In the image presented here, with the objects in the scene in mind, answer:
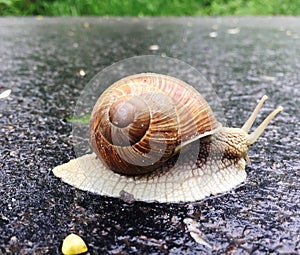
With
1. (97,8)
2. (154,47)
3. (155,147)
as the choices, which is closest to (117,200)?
(155,147)

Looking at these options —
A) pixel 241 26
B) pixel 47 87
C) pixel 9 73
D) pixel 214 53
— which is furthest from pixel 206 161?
pixel 241 26

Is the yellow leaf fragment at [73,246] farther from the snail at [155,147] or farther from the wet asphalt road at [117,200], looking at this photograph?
the snail at [155,147]

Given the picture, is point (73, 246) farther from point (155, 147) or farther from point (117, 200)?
point (155, 147)

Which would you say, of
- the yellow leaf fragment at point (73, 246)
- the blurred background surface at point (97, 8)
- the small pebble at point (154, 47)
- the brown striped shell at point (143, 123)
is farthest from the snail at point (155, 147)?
the blurred background surface at point (97, 8)

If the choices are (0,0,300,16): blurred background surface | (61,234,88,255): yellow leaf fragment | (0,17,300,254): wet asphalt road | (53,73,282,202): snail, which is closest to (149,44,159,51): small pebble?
(0,17,300,254): wet asphalt road

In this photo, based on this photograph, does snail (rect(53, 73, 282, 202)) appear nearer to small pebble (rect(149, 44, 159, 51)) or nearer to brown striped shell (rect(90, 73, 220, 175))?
brown striped shell (rect(90, 73, 220, 175))

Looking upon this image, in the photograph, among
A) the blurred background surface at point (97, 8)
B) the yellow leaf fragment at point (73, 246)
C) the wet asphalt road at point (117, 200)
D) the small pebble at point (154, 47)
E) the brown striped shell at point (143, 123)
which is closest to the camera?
the yellow leaf fragment at point (73, 246)

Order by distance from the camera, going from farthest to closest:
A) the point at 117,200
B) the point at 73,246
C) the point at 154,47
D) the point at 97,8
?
1. the point at 97,8
2. the point at 154,47
3. the point at 117,200
4. the point at 73,246
